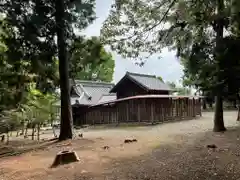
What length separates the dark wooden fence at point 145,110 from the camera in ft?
68.7

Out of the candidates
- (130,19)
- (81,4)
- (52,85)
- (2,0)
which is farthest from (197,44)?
(52,85)

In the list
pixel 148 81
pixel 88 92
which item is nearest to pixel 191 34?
pixel 148 81

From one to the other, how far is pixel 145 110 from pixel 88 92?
9979 millimetres

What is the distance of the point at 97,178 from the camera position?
6.16 metres

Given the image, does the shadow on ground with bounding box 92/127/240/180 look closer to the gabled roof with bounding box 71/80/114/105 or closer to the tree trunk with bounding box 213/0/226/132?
the tree trunk with bounding box 213/0/226/132

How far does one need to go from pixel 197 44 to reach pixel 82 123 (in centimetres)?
1736

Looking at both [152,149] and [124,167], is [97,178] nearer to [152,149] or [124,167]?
[124,167]

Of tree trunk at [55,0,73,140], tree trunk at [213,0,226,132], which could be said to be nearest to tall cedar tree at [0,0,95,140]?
tree trunk at [55,0,73,140]

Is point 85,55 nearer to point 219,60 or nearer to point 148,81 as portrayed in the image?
point 219,60

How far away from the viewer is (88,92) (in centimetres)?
2955

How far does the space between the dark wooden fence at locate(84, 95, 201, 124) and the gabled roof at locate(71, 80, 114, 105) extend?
2.83m

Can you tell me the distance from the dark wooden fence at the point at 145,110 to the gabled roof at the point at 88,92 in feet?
9.29

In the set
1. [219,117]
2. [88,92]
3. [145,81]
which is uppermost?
[145,81]

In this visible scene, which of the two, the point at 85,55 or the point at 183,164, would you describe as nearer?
the point at 183,164
